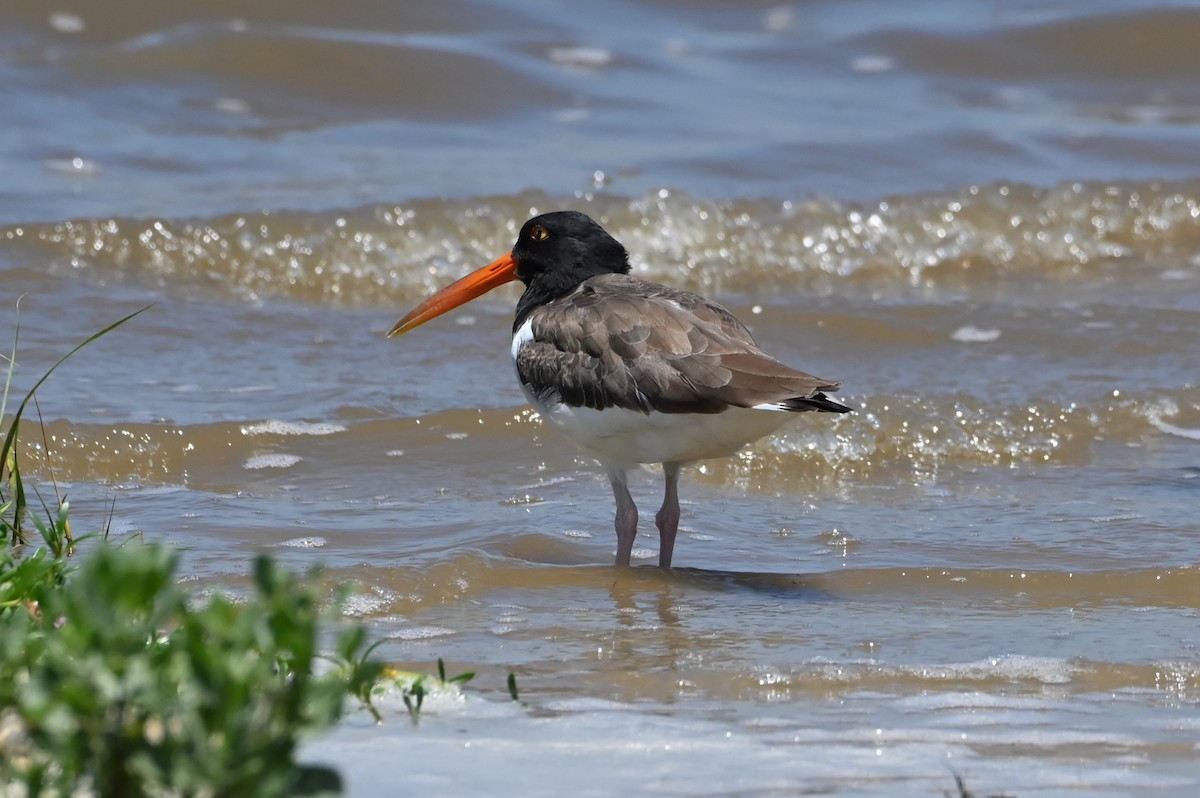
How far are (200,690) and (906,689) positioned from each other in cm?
207

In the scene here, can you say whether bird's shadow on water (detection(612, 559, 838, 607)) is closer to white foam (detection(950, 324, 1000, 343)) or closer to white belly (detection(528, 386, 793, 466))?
white belly (detection(528, 386, 793, 466))

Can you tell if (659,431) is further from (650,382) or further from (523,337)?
(523,337)

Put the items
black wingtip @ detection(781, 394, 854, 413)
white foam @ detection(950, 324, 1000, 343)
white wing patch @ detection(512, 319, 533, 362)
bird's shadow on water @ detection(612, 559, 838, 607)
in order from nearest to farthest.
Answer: black wingtip @ detection(781, 394, 854, 413) < bird's shadow on water @ detection(612, 559, 838, 607) < white wing patch @ detection(512, 319, 533, 362) < white foam @ detection(950, 324, 1000, 343)

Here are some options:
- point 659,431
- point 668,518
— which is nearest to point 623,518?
point 668,518

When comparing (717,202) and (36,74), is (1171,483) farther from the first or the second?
(36,74)

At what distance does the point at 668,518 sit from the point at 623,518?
0.15m

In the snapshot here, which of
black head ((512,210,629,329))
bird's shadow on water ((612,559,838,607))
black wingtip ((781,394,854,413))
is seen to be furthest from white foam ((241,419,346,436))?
black wingtip ((781,394,854,413))

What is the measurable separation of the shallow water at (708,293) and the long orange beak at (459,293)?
1.63 feet

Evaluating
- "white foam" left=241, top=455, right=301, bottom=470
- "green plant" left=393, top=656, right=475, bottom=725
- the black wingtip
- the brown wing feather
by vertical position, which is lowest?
"green plant" left=393, top=656, right=475, bottom=725

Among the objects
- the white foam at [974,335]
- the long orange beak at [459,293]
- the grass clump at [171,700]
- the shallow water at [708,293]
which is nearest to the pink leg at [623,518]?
the shallow water at [708,293]

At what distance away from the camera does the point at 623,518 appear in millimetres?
5184

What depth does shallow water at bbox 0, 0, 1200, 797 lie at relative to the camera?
3.58 meters

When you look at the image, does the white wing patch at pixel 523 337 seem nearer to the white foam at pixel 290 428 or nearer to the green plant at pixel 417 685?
the white foam at pixel 290 428

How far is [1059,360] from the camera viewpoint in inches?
305
